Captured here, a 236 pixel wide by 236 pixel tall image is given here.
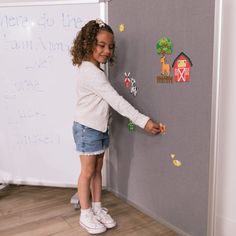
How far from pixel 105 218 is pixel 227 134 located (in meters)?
0.82

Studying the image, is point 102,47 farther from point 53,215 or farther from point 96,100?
point 53,215

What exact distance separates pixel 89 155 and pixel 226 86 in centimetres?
80

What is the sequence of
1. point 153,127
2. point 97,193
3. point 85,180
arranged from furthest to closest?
point 97,193 → point 85,180 → point 153,127

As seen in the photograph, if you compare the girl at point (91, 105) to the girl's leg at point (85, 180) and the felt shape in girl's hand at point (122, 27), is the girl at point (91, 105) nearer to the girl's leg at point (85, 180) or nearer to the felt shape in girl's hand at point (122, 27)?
the girl's leg at point (85, 180)

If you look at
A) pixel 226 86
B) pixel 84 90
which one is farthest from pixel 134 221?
pixel 226 86

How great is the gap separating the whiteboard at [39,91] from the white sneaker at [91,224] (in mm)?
502

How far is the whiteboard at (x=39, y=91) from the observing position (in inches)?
79.1

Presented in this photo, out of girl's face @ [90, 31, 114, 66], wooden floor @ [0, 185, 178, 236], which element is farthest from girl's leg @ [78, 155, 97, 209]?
girl's face @ [90, 31, 114, 66]

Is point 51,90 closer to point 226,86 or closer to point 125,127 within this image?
point 125,127

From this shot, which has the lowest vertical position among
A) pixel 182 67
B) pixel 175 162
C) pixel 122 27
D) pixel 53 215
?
pixel 53 215

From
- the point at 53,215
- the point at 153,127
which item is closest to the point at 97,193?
the point at 53,215

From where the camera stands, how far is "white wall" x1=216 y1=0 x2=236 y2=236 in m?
1.43

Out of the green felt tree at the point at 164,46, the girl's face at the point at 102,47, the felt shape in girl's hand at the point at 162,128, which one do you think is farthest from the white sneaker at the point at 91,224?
the green felt tree at the point at 164,46

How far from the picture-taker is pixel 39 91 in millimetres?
2111
